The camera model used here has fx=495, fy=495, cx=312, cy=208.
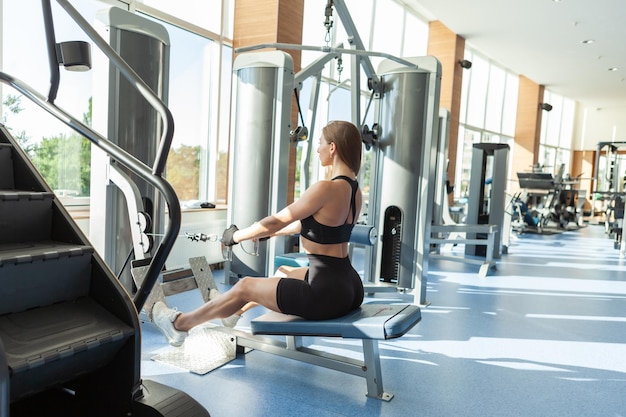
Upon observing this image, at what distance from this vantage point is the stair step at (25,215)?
5.60 ft

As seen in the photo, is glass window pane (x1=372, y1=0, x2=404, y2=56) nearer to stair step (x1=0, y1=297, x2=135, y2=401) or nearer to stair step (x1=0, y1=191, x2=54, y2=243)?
stair step (x1=0, y1=191, x2=54, y2=243)

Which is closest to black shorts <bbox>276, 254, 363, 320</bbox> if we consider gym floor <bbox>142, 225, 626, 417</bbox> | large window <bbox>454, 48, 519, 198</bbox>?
gym floor <bbox>142, 225, 626, 417</bbox>

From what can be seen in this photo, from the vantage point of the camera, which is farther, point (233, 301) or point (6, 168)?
point (233, 301)

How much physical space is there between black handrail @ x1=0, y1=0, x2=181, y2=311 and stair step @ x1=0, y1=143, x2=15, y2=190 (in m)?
0.24

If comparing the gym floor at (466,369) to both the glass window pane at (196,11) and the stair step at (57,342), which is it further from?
the glass window pane at (196,11)

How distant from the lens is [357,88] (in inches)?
165

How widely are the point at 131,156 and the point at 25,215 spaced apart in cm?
52

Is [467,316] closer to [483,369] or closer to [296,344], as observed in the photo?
[483,369]

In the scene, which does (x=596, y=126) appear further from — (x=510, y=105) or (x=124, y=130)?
(x=124, y=130)

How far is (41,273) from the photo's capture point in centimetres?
159

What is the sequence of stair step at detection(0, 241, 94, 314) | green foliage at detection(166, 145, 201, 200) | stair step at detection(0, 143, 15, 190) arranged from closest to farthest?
stair step at detection(0, 241, 94, 314) → stair step at detection(0, 143, 15, 190) → green foliage at detection(166, 145, 201, 200)

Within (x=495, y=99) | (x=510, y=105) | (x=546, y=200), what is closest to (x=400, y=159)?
(x=546, y=200)

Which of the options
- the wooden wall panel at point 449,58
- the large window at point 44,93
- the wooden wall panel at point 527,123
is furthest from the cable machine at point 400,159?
the wooden wall panel at point 527,123

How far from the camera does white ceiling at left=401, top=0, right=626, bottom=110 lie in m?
7.93
